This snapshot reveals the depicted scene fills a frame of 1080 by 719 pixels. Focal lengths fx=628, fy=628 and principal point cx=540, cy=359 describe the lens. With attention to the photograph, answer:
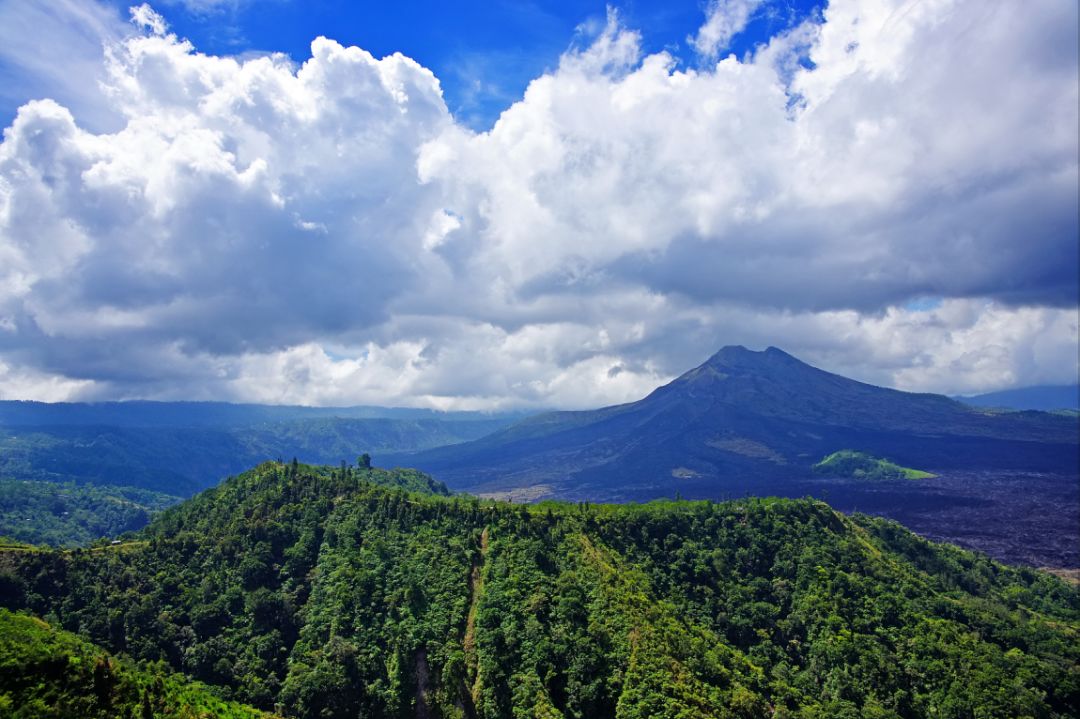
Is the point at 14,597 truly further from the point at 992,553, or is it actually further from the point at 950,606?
the point at 992,553

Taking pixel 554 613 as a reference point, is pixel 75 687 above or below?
above

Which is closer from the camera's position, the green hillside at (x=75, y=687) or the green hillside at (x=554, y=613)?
the green hillside at (x=75, y=687)

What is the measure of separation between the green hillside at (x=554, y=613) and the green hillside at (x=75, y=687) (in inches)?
401

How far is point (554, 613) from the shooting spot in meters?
80.2

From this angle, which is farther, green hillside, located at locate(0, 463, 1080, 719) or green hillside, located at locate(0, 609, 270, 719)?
green hillside, located at locate(0, 463, 1080, 719)

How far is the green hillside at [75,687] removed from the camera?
5253 cm

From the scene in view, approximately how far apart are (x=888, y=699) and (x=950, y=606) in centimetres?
2662

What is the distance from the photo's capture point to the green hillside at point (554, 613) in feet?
235

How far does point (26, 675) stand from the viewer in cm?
5428

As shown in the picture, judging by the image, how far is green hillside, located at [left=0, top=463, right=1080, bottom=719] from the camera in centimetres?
7150

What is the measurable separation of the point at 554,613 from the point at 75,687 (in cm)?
4959

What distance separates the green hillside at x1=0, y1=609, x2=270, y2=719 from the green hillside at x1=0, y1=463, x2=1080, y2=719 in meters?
10.2

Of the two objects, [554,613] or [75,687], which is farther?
[554,613]

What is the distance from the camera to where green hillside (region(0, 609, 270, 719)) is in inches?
2068
